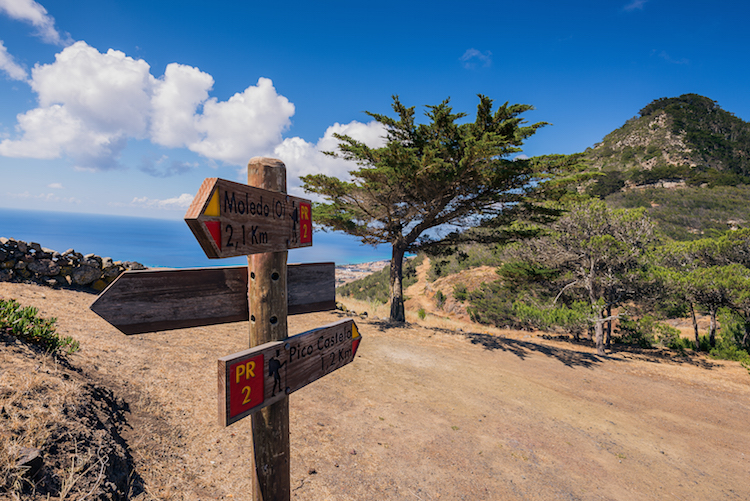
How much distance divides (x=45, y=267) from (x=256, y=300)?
9855mm

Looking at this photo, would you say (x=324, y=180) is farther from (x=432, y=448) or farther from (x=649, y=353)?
(x=649, y=353)

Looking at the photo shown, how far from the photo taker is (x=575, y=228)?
38.6ft

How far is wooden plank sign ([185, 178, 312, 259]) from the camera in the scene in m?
1.41

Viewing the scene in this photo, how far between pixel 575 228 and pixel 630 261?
2159 mm

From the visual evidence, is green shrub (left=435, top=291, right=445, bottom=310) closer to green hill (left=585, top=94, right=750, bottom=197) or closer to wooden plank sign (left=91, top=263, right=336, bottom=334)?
wooden plank sign (left=91, top=263, right=336, bottom=334)

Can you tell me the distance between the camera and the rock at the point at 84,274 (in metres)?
8.49

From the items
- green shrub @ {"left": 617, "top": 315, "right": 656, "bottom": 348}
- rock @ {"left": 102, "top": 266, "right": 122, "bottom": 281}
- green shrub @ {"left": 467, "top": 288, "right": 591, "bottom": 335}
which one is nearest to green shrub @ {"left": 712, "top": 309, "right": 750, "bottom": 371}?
green shrub @ {"left": 617, "top": 315, "right": 656, "bottom": 348}

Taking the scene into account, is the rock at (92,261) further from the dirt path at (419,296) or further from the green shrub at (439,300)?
the green shrub at (439,300)

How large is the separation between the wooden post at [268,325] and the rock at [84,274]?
974 centimetres

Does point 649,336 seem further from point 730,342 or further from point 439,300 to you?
point 439,300

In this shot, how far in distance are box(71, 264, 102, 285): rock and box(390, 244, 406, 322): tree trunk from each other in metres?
9.54

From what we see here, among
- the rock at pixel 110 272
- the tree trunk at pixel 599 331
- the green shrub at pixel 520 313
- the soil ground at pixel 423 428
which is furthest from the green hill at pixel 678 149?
the rock at pixel 110 272

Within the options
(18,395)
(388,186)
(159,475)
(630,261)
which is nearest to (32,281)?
(18,395)

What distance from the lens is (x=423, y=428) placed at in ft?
16.4
